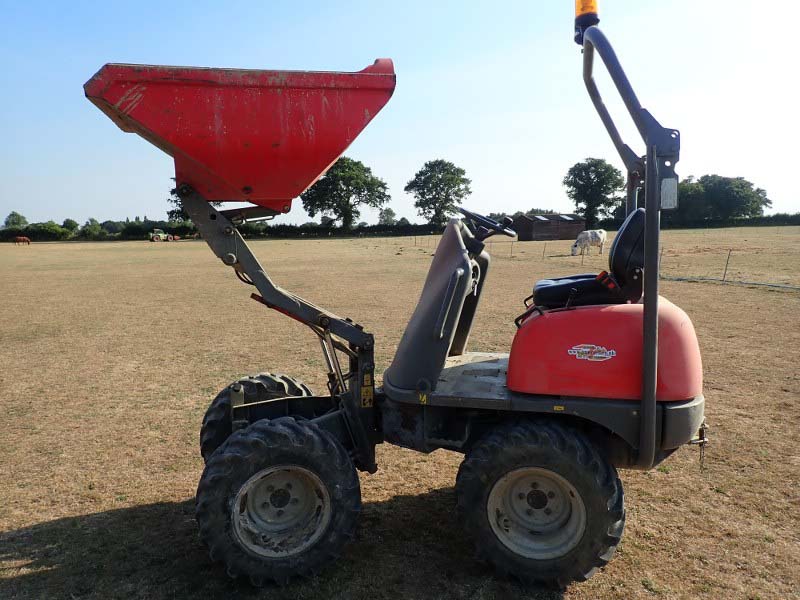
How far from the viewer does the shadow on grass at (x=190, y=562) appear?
3.56 metres

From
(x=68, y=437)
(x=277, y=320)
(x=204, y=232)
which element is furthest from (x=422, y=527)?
(x=277, y=320)

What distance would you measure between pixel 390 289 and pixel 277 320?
21.2ft

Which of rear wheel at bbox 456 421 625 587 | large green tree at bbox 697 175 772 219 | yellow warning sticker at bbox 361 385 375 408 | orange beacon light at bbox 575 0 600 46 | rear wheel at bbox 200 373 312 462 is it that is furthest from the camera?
large green tree at bbox 697 175 772 219

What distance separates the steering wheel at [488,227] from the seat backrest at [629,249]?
68cm

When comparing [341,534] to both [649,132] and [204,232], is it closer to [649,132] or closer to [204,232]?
[204,232]

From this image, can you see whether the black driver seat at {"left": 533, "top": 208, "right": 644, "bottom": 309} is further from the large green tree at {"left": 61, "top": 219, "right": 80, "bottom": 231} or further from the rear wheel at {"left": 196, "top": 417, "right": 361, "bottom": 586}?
the large green tree at {"left": 61, "top": 219, "right": 80, "bottom": 231}

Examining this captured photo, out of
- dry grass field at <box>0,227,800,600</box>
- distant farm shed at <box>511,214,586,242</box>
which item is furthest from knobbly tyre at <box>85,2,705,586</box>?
distant farm shed at <box>511,214,586,242</box>

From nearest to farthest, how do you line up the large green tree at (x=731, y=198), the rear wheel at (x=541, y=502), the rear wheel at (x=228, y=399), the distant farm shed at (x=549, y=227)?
the rear wheel at (x=541, y=502) < the rear wheel at (x=228, y=399) < the distant farm shed at (x=549, y=227) < the large green tree at (x=731, y=198)

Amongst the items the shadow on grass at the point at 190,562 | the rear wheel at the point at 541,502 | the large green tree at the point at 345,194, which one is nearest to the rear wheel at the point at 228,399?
the shadow on grass at the point at 190,562

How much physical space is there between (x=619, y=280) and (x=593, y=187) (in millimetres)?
90165

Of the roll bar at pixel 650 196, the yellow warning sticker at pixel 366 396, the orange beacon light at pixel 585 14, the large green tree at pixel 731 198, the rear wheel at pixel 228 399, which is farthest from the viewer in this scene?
the large green tree at pixel 731 198

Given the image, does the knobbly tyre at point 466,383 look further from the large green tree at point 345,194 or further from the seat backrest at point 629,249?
the large green tree at point 345,194

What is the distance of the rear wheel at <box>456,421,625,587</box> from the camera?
342 centimetres

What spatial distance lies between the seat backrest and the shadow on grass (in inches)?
77.0
